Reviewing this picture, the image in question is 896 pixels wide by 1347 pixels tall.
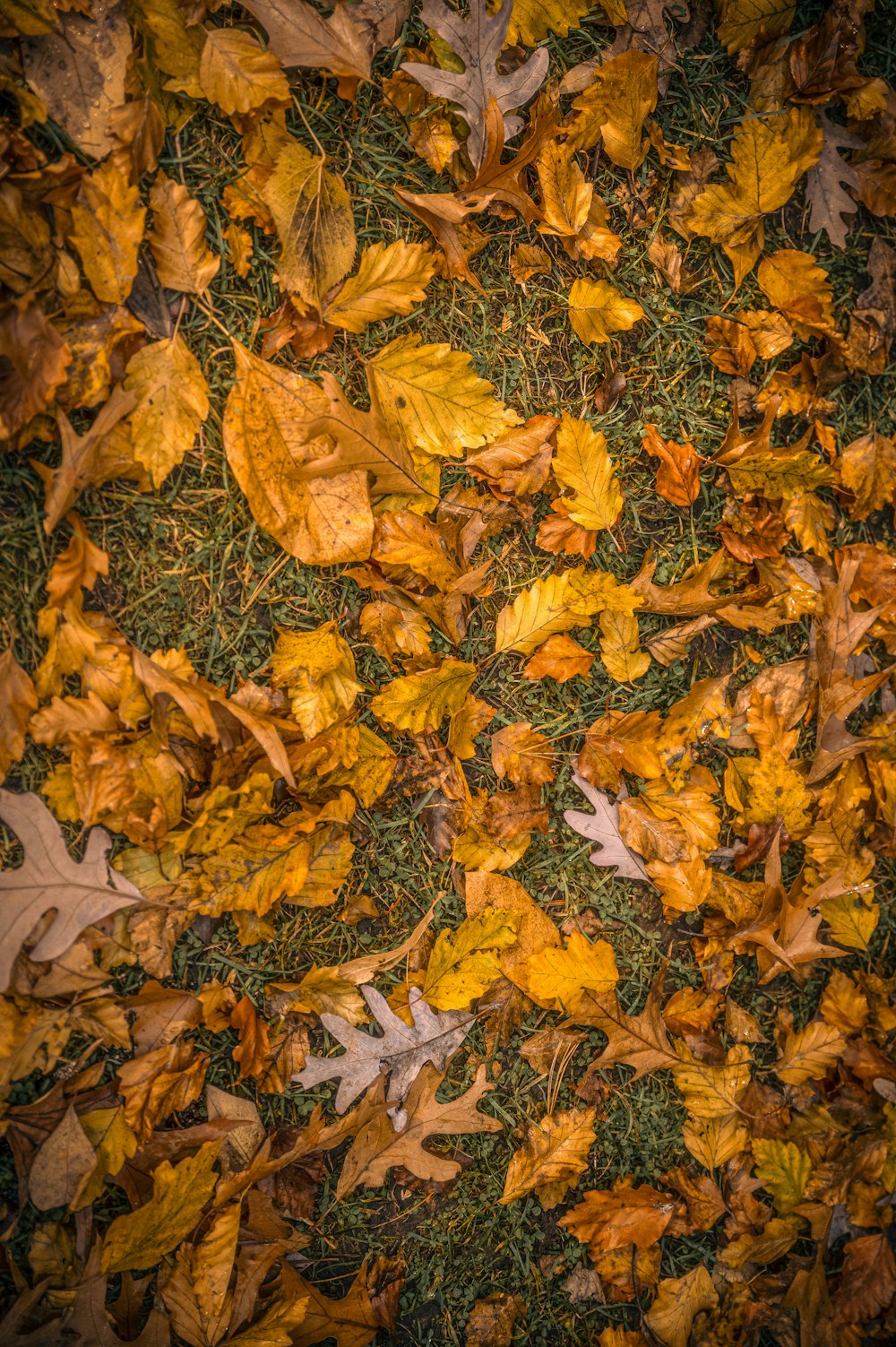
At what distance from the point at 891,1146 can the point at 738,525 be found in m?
1.64

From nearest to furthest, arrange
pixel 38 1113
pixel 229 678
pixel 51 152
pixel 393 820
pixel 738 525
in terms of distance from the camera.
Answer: pixel 51 152
pixel 38 1113
pixel 229 678
pixel 393 820
pixel 738 525

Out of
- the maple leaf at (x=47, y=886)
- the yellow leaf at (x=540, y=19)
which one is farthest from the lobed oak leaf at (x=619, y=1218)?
the yellow leaf at (x=540, y=19)

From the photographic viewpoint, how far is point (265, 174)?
1.48 m

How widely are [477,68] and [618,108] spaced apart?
0.35 metres

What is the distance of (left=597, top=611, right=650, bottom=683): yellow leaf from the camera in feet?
5.72

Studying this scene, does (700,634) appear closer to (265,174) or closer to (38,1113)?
(265,174)

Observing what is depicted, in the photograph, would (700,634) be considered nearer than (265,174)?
No

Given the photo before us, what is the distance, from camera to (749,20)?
173 cm

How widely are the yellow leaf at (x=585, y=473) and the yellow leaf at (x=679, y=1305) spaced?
6.00 ft

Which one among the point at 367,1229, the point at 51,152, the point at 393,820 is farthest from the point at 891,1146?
the point at 51,152

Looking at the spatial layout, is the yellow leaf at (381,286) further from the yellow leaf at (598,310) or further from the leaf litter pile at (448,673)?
the yellow leaf at (598,310)

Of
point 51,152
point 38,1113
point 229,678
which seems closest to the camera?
point 51,152

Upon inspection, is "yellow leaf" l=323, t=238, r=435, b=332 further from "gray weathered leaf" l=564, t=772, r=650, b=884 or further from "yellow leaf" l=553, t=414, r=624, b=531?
"gray weathered leaf" l=564, t=772, r=650, b=884

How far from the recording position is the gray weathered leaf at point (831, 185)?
1809mm
